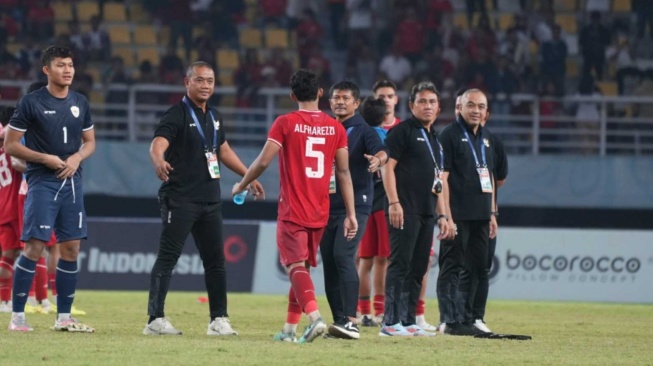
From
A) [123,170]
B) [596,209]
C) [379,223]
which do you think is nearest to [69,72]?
[379,223]

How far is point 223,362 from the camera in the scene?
799 centimetres

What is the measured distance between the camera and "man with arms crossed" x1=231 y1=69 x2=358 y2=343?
9492 millimetres

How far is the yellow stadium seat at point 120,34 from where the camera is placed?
26.0m

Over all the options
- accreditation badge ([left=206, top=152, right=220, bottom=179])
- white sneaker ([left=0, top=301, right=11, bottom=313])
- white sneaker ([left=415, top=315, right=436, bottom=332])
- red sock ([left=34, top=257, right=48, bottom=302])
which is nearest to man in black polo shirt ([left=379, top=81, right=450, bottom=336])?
white sneaker ([left=415, top=315, right=436, bottom=332])

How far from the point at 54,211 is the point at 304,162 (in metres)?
2.09

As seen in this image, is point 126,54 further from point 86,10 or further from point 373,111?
point 373,111

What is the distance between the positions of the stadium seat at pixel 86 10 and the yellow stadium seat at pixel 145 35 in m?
0.95

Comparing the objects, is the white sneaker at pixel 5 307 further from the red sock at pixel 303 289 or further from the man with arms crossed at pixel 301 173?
the red sock at pixel 303 289

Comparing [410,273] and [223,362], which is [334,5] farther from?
[223,362]

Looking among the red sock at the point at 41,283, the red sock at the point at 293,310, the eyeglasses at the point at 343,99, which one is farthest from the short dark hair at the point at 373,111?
the red sock at the point at 41,283

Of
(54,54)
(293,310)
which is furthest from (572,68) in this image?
(54,54)

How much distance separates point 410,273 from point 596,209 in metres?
11.8

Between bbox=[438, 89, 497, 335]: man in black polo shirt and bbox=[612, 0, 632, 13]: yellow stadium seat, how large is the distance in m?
15.7

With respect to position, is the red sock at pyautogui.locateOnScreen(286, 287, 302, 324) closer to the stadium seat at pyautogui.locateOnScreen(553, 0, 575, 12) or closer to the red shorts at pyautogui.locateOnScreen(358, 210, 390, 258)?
the red shorts at pyautogui.locateOnScreen(358, 210, 390, 258)
